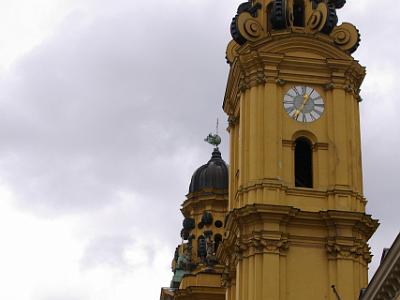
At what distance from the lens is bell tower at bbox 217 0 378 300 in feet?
124

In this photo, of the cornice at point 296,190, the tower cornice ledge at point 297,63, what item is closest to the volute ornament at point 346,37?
the tower cornice ledge at point 297,63

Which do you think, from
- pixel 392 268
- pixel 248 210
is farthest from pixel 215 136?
pixel 392 268

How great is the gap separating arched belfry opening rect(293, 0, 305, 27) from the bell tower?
45 millimetres

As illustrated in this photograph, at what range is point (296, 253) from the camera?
38.2 meters

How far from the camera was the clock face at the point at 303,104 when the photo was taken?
40344 millimetres

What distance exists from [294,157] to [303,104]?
6.16ft

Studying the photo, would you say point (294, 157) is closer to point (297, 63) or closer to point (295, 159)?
point (295, 159)

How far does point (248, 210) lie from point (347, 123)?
16.4 ft

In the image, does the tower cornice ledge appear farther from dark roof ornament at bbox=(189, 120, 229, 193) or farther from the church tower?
dark roof ornament at bbox=(189, 120, 229, 193)

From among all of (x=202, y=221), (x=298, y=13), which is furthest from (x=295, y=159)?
(x=202, y=221)

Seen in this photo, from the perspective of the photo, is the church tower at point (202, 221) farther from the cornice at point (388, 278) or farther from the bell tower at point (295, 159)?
the cornice at point (388, 278)

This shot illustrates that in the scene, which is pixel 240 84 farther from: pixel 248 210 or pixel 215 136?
pixel 215 136

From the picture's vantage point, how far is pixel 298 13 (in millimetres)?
43031

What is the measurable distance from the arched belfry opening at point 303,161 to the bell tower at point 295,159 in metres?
0.03
